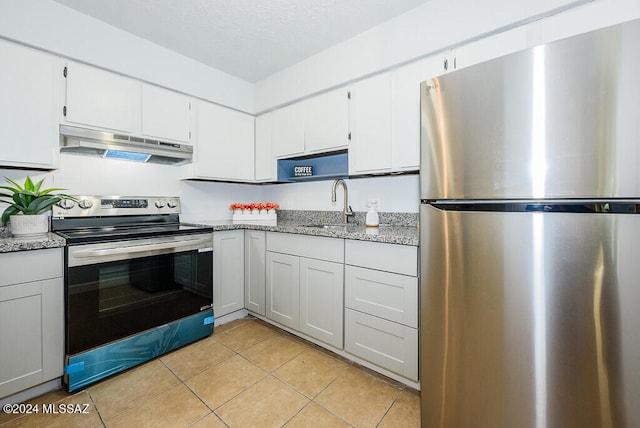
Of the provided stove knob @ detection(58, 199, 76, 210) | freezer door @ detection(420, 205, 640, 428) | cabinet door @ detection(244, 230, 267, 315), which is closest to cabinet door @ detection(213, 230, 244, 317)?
cabinet door @ detection(244, 230, 267, 315)

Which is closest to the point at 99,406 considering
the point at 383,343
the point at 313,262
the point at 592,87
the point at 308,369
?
the point at 308,369

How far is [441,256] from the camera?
1.13m

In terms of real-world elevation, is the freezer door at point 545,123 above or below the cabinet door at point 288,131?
below

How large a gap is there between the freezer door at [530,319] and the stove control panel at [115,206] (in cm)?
228

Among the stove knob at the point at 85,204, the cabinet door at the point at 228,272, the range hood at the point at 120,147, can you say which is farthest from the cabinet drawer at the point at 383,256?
the stove knob at the point at 85,204

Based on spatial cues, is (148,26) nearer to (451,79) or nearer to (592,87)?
(451,79)

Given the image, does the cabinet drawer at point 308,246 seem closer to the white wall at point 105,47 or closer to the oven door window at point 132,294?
the oven door window at point 132,294

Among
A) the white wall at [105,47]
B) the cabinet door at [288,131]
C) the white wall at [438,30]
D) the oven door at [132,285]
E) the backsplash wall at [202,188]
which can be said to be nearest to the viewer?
the white wall at [438,30]

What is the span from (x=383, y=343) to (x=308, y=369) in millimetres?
542

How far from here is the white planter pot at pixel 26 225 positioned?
1624 millimetres

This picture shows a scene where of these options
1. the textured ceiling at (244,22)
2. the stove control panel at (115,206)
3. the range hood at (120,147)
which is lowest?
the stove control panel at (115,206)

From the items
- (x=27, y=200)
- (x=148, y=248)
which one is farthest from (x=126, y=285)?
(x=27, y=200)

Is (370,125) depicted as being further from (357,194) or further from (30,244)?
(30,244)

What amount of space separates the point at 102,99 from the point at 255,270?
171 cm
